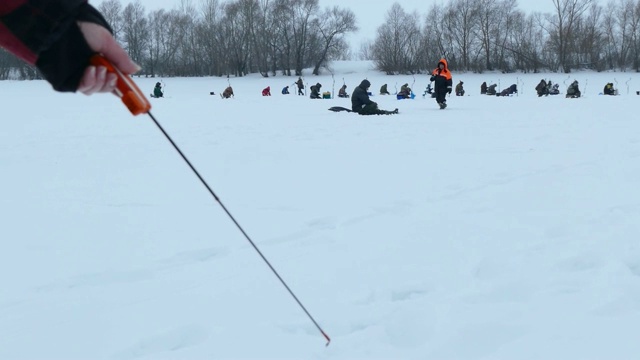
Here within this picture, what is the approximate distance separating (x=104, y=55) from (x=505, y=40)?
4763 centimetres

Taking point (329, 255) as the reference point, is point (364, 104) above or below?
above

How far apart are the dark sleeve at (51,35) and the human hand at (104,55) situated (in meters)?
0.01

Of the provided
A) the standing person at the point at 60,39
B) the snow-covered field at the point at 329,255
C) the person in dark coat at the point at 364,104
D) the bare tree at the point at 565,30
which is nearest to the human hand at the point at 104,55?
the standing person at the point at 60,39

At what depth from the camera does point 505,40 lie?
46094mm

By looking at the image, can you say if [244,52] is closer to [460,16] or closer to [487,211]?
[460,16]

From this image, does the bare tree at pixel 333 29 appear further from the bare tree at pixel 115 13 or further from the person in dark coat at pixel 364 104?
the person in dark coat at pixel 364 104

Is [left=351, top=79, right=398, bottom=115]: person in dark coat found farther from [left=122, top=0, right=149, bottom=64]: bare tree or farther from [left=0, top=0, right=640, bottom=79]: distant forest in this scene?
[left=122, top=0, right=149, bottom=64]: bare tree

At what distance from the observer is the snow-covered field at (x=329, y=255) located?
2371mm

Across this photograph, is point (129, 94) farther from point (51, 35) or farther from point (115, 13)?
point (115, 13)

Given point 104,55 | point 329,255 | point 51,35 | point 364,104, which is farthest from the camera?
point 364,104

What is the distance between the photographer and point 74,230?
3838mm

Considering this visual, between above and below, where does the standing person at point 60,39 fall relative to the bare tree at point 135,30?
below

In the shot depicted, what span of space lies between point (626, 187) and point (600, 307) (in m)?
2.50

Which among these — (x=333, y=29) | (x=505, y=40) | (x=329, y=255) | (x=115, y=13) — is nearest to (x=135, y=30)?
(x=115, y=13)
